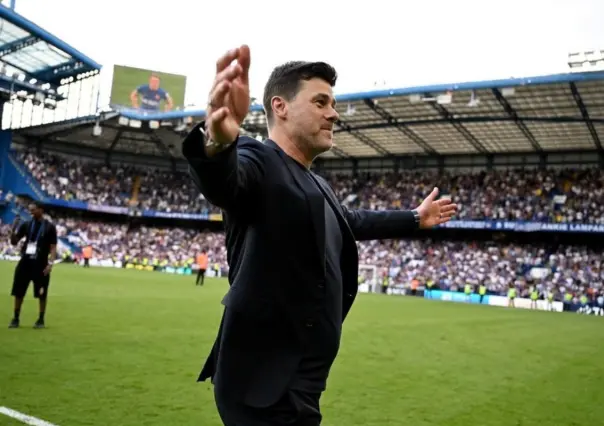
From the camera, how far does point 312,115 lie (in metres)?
2.28

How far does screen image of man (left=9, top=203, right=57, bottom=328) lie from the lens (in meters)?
9.80

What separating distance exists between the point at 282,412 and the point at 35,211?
29.0 feet

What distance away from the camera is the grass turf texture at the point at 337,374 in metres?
5.60

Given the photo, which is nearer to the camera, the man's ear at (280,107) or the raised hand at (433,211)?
the man's ear at (280,107)

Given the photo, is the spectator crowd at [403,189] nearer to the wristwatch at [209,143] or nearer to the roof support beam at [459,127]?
the roof support beam at [459,127]

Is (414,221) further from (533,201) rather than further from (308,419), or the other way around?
(533,201)

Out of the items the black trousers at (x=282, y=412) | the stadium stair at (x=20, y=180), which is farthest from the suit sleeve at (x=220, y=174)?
the stadium stair at (x=20, y=180)

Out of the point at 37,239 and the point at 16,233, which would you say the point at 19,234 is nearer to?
the point at 16,233

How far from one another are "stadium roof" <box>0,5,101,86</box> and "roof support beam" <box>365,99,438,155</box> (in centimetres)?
2301

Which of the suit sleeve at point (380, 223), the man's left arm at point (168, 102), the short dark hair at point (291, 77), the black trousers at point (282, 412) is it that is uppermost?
the man's left arm at point (168, 102)

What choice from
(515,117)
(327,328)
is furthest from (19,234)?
(515,117)

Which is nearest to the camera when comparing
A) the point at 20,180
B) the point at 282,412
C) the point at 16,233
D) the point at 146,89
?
the point at 282,412

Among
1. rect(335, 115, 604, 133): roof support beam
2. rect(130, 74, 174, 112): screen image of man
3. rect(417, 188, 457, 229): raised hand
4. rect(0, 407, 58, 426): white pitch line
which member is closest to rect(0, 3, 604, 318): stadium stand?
rect(335, 115, 604, 133): roof support beam

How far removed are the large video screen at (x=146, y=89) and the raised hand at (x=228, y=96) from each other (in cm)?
5378
